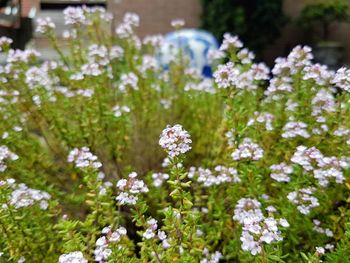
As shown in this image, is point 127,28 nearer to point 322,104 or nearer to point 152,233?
point 322,104

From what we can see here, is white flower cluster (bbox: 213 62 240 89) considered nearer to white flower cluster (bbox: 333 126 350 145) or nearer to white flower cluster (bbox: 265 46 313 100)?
white flower cluster (bbox: 265 46 313 100)

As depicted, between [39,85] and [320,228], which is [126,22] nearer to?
[39,85]

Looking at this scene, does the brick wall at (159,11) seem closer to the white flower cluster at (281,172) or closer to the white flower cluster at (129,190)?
the white flower cluster at (281,172)

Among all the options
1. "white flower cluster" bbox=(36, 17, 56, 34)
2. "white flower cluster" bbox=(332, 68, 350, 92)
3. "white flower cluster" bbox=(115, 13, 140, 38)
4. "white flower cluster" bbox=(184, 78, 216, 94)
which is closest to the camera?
"white flower cluster" bbox=(332, 68, 350, 92)

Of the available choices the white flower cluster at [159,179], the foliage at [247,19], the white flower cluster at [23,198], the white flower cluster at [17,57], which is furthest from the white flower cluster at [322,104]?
the foliage at [247,19]

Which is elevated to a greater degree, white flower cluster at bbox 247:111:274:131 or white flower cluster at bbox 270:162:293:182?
white flower cluster at bbox 247:111:274:131

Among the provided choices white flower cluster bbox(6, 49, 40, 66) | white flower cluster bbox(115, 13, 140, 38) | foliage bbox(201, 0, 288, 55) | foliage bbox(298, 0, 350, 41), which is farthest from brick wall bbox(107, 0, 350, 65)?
white flower cluster bbox(6, 49, 40, 66)

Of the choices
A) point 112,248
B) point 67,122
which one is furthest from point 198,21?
point 112,248

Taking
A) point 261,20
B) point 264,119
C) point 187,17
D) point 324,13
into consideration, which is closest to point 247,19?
point 261,20
